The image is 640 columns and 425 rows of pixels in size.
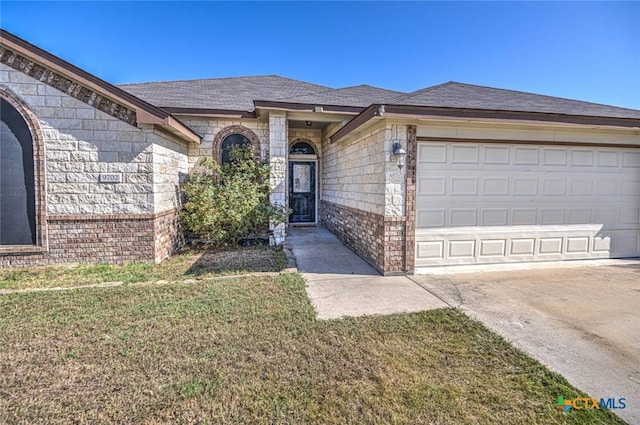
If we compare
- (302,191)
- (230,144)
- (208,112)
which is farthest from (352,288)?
(302,191)

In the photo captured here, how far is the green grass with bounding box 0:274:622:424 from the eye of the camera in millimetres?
2189

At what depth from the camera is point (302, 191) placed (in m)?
11.4

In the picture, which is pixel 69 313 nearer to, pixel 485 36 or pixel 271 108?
pixel 271 108

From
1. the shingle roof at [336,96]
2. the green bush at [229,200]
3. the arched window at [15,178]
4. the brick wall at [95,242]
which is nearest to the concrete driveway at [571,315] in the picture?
the shingle roof at [336,96]

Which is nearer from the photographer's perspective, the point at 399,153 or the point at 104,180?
the point at 399,153

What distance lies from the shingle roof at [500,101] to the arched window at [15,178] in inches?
282

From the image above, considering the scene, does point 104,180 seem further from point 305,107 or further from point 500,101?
point 500,101

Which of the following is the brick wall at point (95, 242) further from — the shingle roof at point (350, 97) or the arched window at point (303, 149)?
the arched window at point (303, 149)

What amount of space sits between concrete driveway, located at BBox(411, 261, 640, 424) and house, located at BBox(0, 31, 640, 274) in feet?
2.69

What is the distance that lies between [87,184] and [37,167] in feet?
2.92

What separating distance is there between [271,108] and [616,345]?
24.5 ft

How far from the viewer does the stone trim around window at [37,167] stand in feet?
18.7

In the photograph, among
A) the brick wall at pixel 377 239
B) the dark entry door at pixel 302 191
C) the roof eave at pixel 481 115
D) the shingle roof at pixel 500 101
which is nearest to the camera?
the roof eave at pixel 481 115

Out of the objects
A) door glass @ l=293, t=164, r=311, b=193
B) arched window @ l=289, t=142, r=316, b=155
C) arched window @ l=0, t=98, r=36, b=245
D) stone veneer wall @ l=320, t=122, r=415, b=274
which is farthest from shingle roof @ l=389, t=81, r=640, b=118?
arched window @ l=0, t=98, r=36, b=245
